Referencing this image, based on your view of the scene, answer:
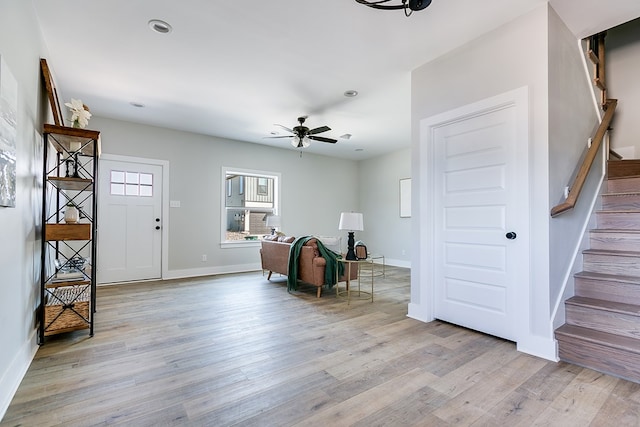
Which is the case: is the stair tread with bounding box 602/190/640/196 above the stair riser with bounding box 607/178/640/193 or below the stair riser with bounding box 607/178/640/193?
below

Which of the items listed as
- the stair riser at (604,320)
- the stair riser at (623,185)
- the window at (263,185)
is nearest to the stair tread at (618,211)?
the stair riser at (623,185)

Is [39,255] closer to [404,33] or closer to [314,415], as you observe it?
[314,415]

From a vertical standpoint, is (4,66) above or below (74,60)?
below

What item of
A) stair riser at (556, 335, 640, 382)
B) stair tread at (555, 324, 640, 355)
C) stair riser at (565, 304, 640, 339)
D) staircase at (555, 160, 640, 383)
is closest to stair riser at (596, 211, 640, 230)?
staircase at (555, 160, 640, 383)

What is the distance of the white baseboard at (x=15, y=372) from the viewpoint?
1693 mm

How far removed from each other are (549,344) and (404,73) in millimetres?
2907

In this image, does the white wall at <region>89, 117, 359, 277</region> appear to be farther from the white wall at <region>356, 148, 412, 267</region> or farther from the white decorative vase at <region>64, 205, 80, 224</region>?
the white decorative vase at <region>64, 205, 80, 224</region>

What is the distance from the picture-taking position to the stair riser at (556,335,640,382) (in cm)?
202

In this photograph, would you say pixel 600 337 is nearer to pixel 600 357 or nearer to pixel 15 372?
pixel 600 357

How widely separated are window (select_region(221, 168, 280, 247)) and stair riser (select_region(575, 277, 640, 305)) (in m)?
5.32

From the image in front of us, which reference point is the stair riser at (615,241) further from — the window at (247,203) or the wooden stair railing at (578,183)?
the window at (247,203)

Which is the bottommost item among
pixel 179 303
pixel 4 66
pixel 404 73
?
pixel 179 303

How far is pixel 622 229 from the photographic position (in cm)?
280

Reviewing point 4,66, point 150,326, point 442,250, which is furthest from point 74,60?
point 442,250
